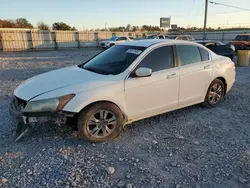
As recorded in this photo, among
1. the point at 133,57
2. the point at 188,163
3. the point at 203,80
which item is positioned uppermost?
the point at 133,57

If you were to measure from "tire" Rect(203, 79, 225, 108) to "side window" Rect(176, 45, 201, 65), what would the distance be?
2.44ft

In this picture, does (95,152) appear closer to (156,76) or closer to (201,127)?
(156,76)

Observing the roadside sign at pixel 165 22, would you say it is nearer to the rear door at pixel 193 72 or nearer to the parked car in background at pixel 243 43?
the parked car in background at pixel 243 43

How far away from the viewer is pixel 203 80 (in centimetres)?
434

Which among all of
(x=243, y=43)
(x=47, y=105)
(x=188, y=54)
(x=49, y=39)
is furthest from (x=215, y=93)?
(x=49, y=39)

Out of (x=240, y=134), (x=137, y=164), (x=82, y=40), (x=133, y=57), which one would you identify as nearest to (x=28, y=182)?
(x=137, y=164)

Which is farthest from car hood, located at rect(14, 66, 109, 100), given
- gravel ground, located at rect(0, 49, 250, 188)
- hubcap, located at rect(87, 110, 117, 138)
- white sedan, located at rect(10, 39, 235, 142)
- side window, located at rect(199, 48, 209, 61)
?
side window, located at rect(199, 48, 209, 61)

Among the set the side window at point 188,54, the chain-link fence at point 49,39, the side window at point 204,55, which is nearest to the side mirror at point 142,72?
the side window at point 188,54

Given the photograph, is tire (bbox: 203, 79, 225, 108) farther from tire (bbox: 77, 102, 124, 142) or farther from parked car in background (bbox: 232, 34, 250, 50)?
parked car in background (bbox: 232, 34, 250, 50)

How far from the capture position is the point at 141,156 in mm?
2959

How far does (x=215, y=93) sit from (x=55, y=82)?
3.51 m

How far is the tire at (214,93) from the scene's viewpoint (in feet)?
15.1

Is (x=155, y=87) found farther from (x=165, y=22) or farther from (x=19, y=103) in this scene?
(x=165, y=22)

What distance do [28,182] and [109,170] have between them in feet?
3.15
